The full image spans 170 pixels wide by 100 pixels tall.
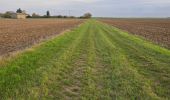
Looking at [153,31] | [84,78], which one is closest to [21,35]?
[153,31]

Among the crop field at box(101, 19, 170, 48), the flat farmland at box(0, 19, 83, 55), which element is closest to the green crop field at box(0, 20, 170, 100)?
the flat farmland at box(0, 19, 83, 55)

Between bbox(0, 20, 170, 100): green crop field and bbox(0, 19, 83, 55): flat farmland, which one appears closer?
bbox(0, 20, 170, 100): green crop field

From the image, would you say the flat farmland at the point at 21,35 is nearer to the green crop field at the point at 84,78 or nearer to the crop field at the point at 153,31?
the green crop field at the point at 84,78

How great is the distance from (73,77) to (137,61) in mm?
4495

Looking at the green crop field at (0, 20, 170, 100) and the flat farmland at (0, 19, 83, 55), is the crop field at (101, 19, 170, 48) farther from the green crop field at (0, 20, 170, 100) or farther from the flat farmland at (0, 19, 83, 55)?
the flat farmland at (0, 19, 83, 55)

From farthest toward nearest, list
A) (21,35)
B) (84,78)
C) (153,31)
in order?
(153,31)
(21,35)
(84,78)

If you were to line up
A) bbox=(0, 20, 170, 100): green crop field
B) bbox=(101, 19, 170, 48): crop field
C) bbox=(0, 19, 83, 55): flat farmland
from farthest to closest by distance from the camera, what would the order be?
1. bbox=(101, 19, 170, 48): crop field
2. bbox=(0, 19, 83, 55): flat farmland
3. bbox=(0, 20, 170, 100): green crop field

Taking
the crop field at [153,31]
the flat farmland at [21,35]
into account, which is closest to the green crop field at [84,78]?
the flat farmland at [21,35]

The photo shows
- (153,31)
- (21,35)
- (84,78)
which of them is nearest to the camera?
(84,78)

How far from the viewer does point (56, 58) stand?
44.8ft

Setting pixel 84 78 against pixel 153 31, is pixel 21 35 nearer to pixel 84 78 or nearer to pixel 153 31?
pixel 153 31

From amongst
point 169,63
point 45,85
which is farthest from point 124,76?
point 169,63

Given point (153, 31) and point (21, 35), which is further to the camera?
point (153, 31)

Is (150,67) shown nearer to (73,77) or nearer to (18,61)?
(73,77)
